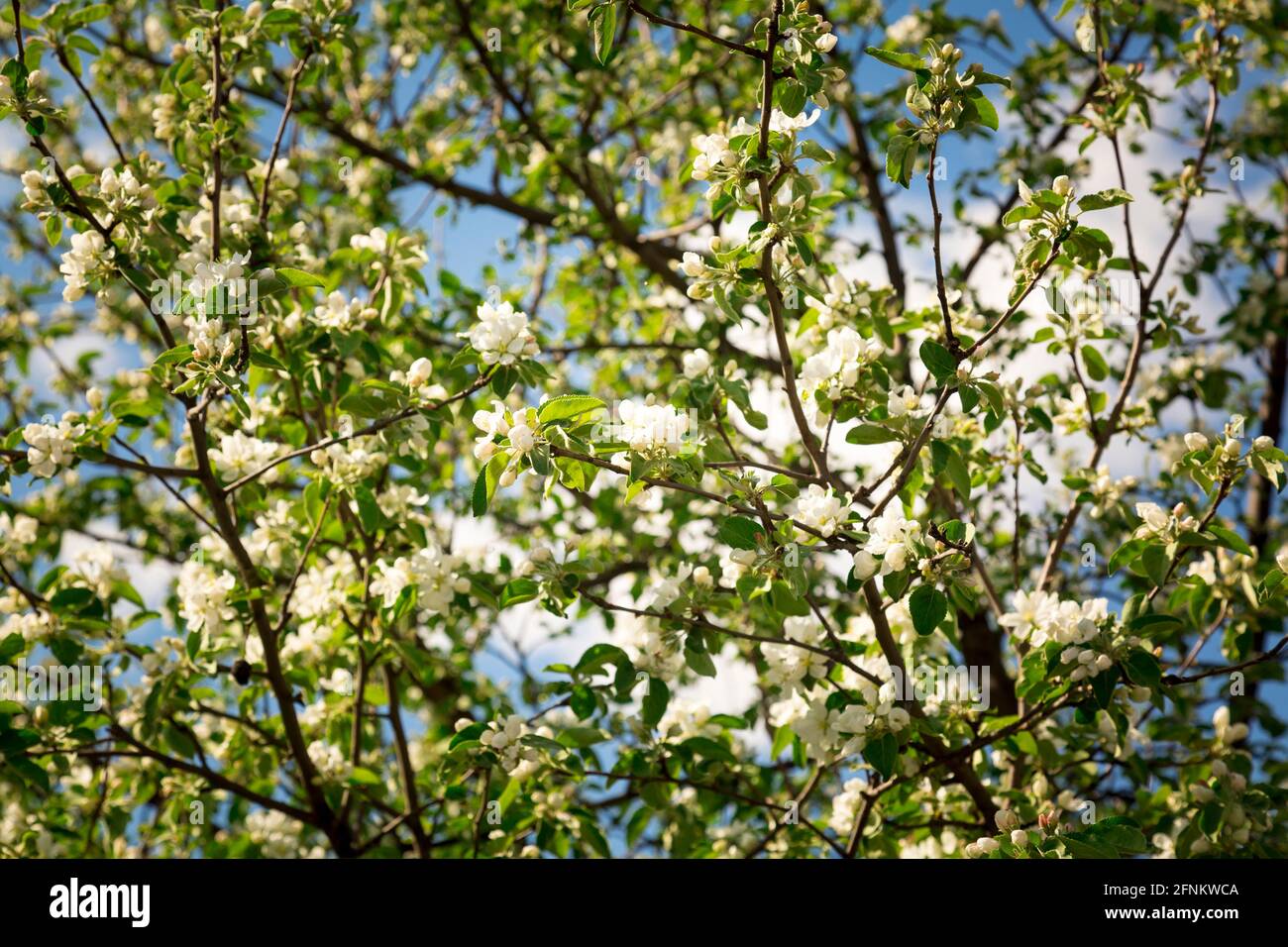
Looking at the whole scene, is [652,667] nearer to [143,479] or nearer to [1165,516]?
[1165,516]

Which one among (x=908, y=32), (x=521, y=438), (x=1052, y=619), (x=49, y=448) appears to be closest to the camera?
(x=521, y=438)

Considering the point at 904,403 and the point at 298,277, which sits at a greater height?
the point at 298,277

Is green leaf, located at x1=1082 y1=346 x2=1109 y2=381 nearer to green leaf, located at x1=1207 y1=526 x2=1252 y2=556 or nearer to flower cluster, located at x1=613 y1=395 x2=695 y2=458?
green leaf, located at x1=1207 y1=526 x2=1252 y2=556

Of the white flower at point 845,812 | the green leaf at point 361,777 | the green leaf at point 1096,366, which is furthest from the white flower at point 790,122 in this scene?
the green leaf at point 361,777

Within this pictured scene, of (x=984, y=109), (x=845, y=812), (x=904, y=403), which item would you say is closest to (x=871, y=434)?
(x=904, y=403)

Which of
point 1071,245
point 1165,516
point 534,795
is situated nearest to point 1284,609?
point 1165,516

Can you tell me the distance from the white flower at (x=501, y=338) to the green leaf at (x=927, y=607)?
94 cm

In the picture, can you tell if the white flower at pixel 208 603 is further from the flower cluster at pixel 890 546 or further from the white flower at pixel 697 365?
the flower cluster at pixel 890 546

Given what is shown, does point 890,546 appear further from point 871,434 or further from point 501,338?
point 501,338

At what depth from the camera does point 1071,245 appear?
214 cm

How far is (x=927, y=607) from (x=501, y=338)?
40.6 inches

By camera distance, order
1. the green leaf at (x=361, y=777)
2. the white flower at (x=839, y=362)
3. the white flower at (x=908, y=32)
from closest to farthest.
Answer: the white flower at (x=839, y=362)
the green leaf at (x=361, y=777)
the white flower at (x=908, y=32)

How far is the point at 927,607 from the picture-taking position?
2.08 metres

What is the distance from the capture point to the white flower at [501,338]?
2.25 meters
